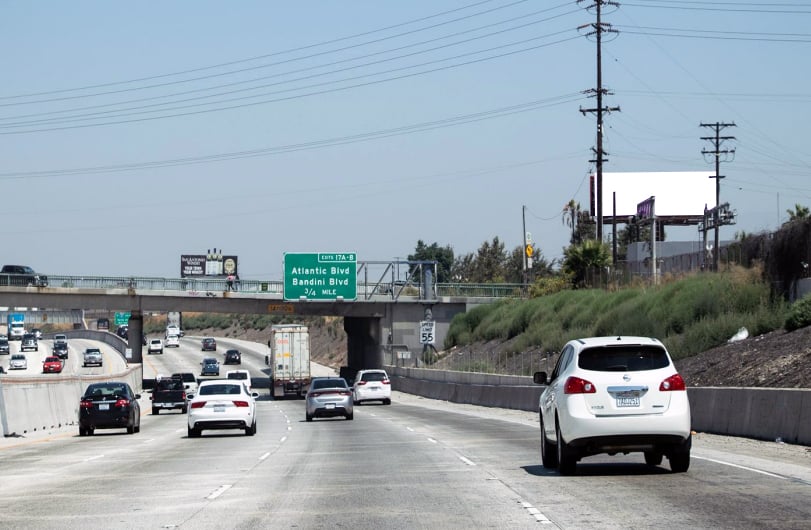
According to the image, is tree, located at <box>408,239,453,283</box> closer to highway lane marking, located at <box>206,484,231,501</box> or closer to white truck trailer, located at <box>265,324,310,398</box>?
white truck trailer, located at <box>265,324,310,398</box>

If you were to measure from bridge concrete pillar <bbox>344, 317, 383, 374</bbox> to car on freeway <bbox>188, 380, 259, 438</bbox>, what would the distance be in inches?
1848

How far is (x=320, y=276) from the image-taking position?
71.9 m

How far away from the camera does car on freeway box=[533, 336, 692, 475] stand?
630 inches

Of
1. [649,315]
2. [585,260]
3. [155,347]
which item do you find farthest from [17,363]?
[649,315]

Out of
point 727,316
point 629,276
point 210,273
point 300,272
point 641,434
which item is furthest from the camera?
point 210,273

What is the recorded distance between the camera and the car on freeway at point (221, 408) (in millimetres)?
32031

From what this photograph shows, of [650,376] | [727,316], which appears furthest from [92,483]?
[727,316]

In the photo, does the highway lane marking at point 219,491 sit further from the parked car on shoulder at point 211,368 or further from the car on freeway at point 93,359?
the car on freeway at point 93,359

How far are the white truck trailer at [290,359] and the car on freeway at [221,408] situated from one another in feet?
118

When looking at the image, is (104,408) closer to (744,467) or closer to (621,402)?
(744,467)

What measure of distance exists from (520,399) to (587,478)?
29806mm

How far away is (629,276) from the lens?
216 ft

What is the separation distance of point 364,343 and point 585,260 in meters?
20.2

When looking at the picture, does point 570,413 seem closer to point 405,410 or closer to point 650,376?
point 650,376
